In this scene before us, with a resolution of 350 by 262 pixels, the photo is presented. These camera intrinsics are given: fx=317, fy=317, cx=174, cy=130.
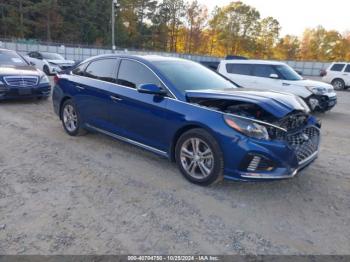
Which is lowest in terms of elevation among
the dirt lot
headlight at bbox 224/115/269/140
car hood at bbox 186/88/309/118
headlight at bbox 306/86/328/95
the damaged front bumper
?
the dirt lot

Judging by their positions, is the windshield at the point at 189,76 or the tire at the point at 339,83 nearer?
the windshield at the point at 189,76

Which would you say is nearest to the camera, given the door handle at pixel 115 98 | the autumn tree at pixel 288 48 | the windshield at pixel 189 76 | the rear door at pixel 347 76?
the windshield at pixel 189 76

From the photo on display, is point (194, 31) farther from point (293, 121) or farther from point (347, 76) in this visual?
point (293, 121)

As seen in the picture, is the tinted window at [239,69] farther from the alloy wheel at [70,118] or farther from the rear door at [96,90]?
the alloy wheel at [70,118]

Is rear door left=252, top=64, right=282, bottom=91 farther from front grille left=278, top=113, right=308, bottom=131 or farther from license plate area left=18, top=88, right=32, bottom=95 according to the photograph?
license plate area left=18, top=88, right=32, bottom=95

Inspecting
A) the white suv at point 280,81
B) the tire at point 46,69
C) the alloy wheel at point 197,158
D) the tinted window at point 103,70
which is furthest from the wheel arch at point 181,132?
the tire at point 46,69

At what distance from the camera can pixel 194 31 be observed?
7169cm

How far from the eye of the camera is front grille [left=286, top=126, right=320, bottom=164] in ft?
12.3

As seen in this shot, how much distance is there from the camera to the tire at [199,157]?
378cm

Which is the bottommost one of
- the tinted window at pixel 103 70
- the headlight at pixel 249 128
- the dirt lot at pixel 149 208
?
the dirt lot at pixel 149 208

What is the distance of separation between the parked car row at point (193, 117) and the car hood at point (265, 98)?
0.01 metres

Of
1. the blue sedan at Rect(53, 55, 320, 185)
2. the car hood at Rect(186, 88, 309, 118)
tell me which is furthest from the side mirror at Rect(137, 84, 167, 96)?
the car hood at Rect(186, 88, 309, 118)

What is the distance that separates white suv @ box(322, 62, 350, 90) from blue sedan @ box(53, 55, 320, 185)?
16.9 m

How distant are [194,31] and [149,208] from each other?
72.3m
